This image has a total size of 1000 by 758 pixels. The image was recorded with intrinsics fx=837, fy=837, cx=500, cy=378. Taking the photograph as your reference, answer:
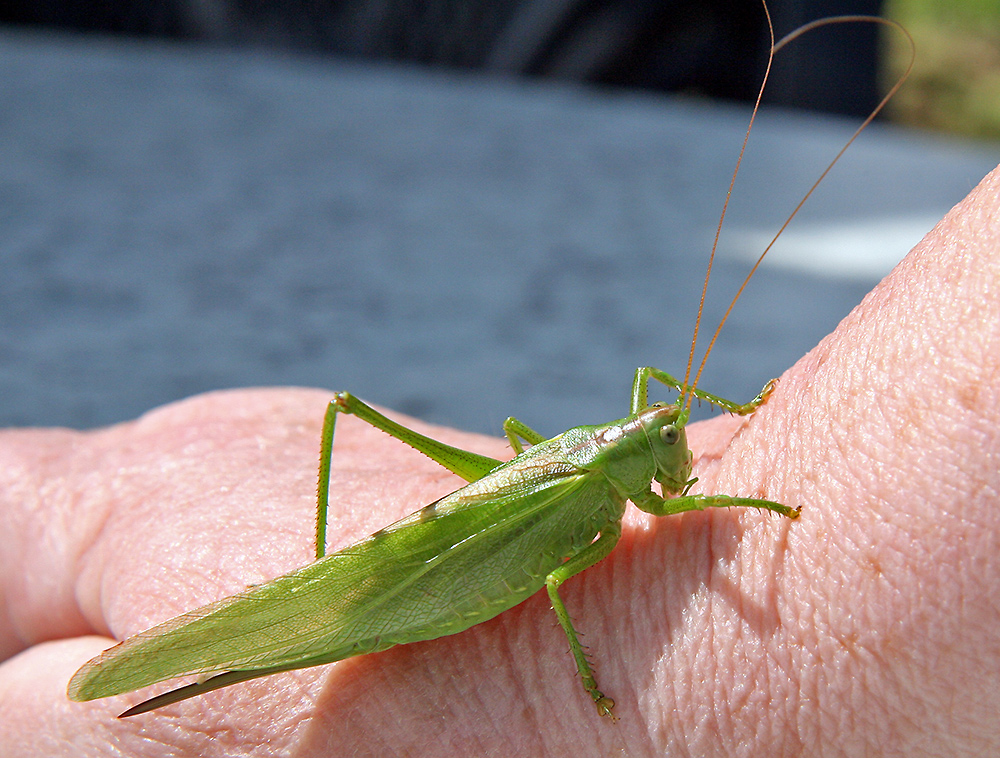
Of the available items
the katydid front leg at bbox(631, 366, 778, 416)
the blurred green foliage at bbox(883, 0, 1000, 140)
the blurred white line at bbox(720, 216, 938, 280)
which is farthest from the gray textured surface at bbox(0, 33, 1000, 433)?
the blurred green foliage at bbox(883, 0, 1000, 140)

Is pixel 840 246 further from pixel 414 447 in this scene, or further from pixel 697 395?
pixel 414 447

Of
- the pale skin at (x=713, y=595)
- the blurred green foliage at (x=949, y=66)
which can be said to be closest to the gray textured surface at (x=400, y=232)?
the pale skin at (x=713, y=595)

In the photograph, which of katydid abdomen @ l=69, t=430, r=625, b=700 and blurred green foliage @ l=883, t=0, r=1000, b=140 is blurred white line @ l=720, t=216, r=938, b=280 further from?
blurred green foliage @ l=883, t=0, r=1000, b=140

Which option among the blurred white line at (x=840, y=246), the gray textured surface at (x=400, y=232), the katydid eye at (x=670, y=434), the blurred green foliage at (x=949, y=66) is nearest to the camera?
the katydid eye at (x=670, y=434)

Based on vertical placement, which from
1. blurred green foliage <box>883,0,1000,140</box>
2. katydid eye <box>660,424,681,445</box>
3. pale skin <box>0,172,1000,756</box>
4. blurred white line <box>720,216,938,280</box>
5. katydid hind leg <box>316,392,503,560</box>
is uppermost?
blurred green foliage <box>883,0,1000,140</box>

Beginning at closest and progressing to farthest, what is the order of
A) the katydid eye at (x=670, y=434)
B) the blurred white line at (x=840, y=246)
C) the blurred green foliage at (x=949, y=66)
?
the katydid eye at (x=670, y=434), the blurred white line at (x=840, y=246), the blurred green foliage at (x=949, y=66)

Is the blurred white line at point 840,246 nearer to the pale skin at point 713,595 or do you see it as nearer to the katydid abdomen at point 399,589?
the pale skin at point 713,595

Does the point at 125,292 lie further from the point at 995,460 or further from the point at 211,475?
the point at 995,460

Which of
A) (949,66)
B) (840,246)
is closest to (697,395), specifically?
(840,246)

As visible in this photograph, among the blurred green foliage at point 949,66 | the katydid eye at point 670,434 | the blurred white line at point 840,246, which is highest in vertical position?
the blurred green foliage at point 949,66
